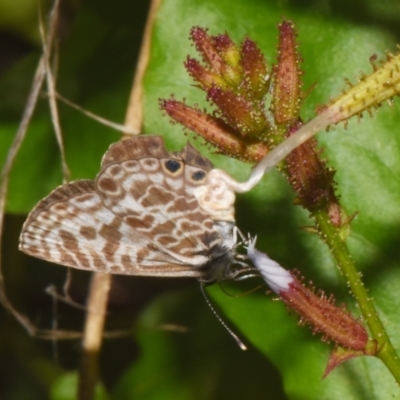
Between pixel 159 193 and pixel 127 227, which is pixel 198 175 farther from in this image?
pixel 127 227

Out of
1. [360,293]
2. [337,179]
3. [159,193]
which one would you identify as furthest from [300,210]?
[360,293]

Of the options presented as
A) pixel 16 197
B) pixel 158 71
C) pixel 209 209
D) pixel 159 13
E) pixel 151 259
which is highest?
pixel 159 13

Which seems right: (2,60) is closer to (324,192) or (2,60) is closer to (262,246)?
(262,246)

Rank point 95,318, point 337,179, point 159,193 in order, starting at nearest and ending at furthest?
point 159,193
point 337,179
point 95,318

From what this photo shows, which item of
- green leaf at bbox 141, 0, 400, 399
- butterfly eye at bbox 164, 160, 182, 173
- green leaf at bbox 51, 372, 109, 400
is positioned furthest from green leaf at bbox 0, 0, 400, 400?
green leaf at bbox 51, 372, 109, 400

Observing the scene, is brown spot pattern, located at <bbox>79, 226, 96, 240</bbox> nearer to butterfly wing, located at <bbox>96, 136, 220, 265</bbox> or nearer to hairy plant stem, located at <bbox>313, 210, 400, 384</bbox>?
butterfly wing, located at <bbox>96, 136, 220, 265</bbox>

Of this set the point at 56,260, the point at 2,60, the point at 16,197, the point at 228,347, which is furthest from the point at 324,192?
the point at 2,60
